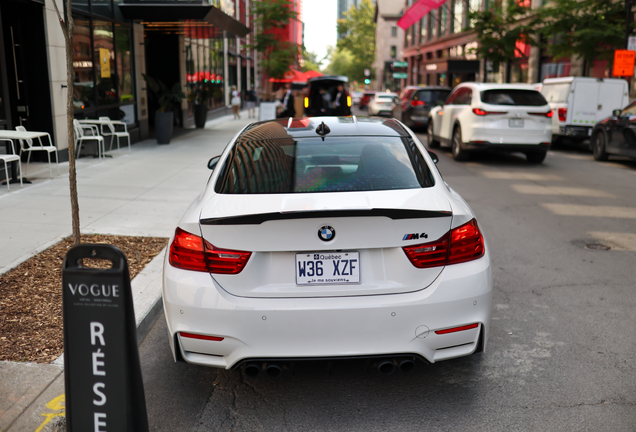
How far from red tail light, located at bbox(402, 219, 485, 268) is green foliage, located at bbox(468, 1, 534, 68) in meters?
26.9

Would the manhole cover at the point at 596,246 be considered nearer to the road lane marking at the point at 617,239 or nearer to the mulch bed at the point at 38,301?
the road lane marking at the point at 617,239

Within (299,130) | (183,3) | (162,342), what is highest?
(183,3)

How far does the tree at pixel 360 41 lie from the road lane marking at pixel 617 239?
103 meters

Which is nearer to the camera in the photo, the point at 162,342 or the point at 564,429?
the point at 564,429

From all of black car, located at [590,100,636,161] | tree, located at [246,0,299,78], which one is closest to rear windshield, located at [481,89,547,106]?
black car, located at [590,100,636,161]

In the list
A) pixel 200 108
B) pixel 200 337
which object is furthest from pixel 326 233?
pixel 200 108

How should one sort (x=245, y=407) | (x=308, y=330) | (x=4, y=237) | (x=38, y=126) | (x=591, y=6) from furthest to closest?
(x=591, y=6) → (x=38, y=126) → (x=4, y=237) → (x=245, y=407) → (x=308, y=330)

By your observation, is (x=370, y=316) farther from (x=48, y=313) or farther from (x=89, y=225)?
(x=89, y=225)

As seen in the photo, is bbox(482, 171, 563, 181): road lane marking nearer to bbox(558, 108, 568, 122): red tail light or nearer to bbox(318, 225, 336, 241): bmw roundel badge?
bbox(558, 108, 568, 122): red tail light

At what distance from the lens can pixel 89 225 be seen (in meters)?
7.55

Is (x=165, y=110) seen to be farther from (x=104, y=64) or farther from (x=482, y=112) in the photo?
(x=482, y=112)

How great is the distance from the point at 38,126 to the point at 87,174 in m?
2.12

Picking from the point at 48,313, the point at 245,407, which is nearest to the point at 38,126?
the point at 48,313

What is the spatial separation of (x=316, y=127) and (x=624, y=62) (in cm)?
1851
